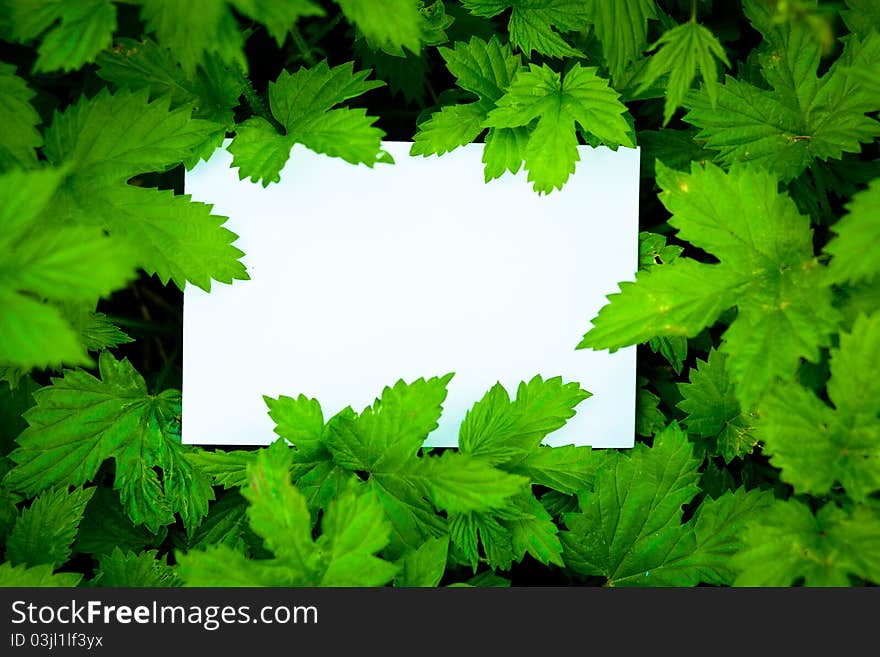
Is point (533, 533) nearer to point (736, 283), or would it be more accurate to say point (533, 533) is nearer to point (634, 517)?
point (634, 517)

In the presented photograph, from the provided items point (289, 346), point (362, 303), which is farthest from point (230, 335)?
point (362, 303)

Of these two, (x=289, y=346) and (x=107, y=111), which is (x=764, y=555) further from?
(x=107, y=111)

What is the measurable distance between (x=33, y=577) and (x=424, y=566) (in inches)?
26.4

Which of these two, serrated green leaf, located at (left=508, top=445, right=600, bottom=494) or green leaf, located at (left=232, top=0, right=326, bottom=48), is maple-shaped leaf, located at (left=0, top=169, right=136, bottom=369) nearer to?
green leaf, located at (left=232, top=0, right=326, bottom=48)

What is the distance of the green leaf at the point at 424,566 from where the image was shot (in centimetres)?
132

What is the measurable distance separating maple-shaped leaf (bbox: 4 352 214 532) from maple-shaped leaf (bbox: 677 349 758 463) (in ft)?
3.15

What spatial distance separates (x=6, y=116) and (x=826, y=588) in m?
1.50

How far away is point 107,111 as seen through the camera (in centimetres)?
136

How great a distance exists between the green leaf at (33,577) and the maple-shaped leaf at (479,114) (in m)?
0.98

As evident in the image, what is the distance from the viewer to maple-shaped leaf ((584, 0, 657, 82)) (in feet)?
4.49

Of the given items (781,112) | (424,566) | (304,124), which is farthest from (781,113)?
(424,566)

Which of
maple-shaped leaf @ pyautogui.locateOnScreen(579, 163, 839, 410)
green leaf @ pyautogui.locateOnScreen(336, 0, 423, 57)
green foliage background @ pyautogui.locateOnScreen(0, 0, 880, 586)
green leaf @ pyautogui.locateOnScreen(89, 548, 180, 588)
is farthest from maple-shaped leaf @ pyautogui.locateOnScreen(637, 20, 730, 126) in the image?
green leaf @ pyautogui.locateOnScreen(89, 548, 180, 588)

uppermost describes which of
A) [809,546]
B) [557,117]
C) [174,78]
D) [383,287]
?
[174,78]

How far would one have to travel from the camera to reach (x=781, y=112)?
4.92 ft
